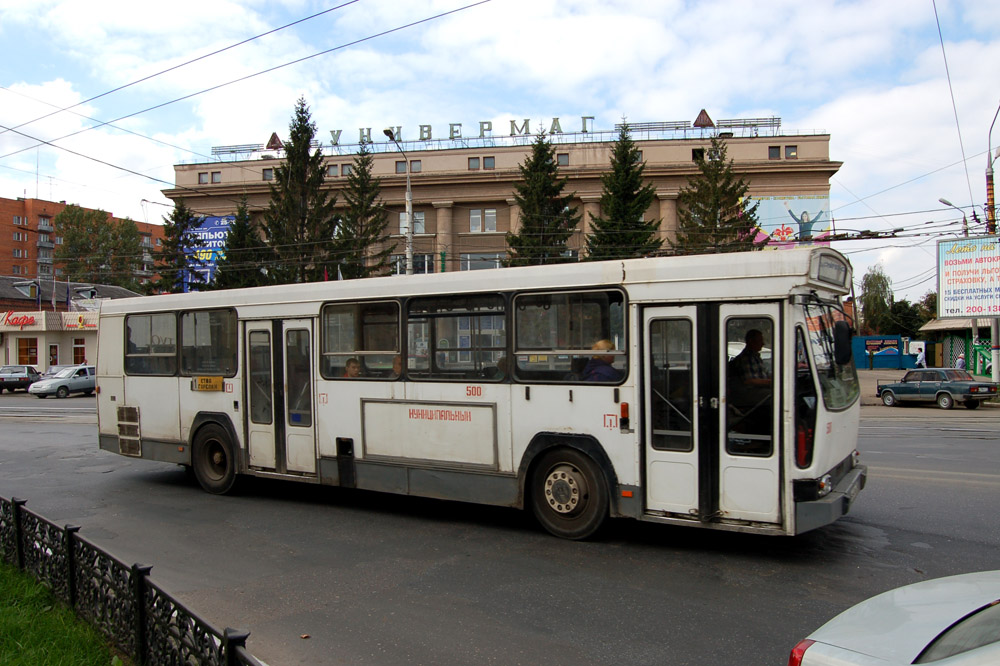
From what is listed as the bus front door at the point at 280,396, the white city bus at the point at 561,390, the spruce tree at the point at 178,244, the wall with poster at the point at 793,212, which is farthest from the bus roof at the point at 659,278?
the wall with poster at the point at 793,212

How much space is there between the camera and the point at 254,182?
61.4 m

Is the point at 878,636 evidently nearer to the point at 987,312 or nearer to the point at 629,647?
the point at 629,647

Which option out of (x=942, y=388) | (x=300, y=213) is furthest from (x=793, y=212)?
(x=300, y=213)

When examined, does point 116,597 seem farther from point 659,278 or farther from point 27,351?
point 27,351

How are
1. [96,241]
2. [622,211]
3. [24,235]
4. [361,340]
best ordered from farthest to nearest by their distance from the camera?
[24,235] < [96,241] < [622,211] < [361,340]

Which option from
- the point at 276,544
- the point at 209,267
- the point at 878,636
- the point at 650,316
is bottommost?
the point at 276,544

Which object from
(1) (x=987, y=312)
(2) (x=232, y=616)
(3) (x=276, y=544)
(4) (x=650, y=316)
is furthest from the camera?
(1) (x=987, y=312)

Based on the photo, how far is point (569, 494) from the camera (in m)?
7.20

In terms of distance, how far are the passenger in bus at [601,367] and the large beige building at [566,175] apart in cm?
4535

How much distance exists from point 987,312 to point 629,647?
106 ft

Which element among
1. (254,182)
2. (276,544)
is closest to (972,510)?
(276,544)

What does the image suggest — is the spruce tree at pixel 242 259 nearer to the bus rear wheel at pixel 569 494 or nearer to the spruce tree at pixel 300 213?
the spruce tree at pixel 300 213

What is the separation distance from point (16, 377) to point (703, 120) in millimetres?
53709

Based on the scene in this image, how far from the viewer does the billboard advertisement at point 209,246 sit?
47375 mm
